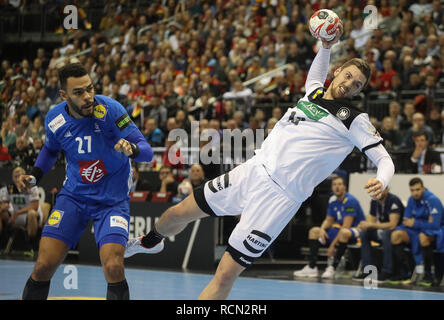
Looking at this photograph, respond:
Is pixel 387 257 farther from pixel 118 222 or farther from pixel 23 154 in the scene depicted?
pixel 23 154

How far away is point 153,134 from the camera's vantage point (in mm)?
16578

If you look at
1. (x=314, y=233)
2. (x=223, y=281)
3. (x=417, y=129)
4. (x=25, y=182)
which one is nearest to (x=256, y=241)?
(x=223, y=281)

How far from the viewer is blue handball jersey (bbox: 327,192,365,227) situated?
1317cm

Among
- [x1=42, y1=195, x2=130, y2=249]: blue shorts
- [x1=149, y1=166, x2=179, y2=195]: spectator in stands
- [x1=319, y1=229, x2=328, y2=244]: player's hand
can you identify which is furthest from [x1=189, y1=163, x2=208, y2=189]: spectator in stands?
[x1=42, y1=195, x2=130, y2=249]: blue shorts

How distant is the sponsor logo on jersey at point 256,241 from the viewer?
6402 mm

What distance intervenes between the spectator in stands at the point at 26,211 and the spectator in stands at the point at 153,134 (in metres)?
2.73

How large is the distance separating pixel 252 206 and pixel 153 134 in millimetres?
10266

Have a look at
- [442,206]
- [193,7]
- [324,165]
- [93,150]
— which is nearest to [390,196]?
[442,206]

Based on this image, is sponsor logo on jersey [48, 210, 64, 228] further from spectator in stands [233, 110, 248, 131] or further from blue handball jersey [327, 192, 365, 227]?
spectator in stands [233, 110, 248, 131]

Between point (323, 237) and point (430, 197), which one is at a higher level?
point (430, 197)

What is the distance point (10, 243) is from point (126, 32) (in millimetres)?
9062

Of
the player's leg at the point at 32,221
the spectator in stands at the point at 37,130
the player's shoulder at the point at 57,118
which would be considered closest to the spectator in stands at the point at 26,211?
the player's leg at the point at 32,221

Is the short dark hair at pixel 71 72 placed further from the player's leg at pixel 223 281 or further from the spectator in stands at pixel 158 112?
the spectator in stands at pixel 158 112

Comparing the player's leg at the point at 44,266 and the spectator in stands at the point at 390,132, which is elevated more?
the spectator in stands at the point at 390,132
